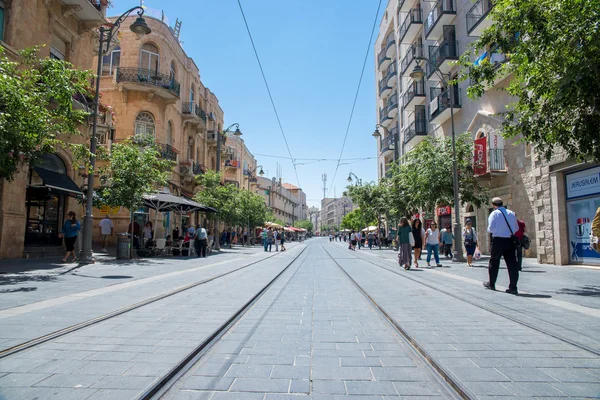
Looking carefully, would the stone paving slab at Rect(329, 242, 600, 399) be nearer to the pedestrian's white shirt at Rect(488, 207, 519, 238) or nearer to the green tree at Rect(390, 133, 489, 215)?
the pedestrian's white shirt at Rect(488, 207, 519, 238)

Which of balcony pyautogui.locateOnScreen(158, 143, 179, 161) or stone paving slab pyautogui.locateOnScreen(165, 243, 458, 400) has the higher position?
balcony pyautogui.locateOnScreen(158, 143, 179, 161)

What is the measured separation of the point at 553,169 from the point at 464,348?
1315 cm

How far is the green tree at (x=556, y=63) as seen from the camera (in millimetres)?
7215

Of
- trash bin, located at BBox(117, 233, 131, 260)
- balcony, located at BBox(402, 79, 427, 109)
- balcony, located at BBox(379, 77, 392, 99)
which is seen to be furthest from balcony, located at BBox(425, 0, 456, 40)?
trash bin, located at BBox(117, 233, 131, 260)

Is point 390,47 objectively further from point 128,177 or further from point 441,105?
point 128,177

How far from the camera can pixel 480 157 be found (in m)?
19.3

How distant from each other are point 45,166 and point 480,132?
66.0ft

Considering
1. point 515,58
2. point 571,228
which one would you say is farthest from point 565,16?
point 571,228

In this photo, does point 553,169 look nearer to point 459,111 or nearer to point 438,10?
point 459,111

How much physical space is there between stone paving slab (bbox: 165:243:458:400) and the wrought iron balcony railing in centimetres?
2341

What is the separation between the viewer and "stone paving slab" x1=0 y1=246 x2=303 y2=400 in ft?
9.66

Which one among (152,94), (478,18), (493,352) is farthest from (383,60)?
(493,352)

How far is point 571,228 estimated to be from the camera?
14.2 metres

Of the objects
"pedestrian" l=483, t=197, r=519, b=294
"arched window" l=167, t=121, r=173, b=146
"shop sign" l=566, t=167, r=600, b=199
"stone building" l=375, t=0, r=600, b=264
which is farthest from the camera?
"arched window" l=167, t=121, r=173, b=146
